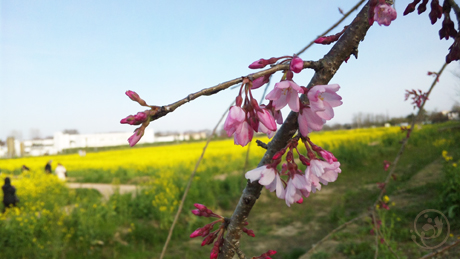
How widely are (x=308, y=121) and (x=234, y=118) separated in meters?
0.11

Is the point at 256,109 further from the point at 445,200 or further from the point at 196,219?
the point at 196,219

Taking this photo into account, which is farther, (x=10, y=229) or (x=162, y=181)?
(x=162, y=181)

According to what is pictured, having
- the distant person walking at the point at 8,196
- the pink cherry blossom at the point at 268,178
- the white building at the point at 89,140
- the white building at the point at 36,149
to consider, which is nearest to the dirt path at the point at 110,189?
the distant person walking at the point at 8,196

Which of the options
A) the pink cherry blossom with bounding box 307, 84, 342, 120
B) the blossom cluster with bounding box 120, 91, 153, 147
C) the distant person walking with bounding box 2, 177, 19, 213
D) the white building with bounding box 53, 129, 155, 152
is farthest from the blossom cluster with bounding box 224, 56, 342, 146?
the white building with bounding box 53, 129, 155, 152

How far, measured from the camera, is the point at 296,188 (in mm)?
497

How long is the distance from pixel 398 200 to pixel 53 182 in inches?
310

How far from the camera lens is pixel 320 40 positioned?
504 mm

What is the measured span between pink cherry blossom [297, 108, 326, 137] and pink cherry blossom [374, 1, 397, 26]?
19cm

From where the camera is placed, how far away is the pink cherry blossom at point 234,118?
42cm

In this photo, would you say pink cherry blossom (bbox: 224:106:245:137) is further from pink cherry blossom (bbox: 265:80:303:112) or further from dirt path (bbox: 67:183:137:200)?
dirt path (bbox: 67:183:137:200)

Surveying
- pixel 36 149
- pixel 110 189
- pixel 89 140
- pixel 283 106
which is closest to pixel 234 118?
pixel 283 106

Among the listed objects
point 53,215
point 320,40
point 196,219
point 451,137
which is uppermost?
point 320,40

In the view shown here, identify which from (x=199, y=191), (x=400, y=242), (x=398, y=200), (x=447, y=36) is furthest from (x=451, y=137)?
(x=447, y=36)

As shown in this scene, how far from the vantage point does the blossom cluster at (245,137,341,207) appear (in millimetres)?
484
